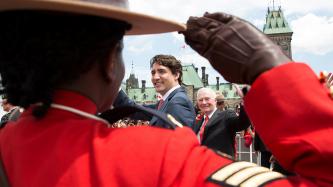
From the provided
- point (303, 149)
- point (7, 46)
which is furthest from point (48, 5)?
point (303, 149)

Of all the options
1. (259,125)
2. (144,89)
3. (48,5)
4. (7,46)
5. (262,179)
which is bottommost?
(144,89)

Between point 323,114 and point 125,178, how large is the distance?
1.70 ft

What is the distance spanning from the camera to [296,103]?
3.92 ft

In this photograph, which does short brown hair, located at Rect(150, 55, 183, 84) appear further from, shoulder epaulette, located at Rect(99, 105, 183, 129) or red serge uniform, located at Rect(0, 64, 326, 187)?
red serge uniform, located at Rect(0, 64, 326, 187)

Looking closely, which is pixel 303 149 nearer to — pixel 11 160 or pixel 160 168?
pixel 160 168

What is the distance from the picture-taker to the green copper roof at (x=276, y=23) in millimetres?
114412

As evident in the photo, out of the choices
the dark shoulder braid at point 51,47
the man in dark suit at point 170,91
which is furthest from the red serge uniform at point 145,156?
the man in dark suit at point 170,91

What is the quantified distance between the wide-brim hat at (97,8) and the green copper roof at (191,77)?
98.0 metres

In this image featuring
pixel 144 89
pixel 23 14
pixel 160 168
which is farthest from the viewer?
pixel 144 89

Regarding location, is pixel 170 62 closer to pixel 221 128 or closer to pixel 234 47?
pixel 221 128

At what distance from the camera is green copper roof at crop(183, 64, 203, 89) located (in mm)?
99938

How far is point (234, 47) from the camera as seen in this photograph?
52.4 inches

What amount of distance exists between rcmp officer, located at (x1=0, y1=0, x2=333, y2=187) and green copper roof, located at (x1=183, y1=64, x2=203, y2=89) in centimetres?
9803

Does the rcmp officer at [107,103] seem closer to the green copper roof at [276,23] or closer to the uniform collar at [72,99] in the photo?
the uniform collar at [72,99]
